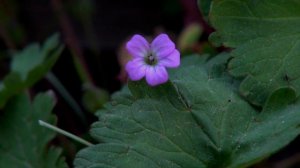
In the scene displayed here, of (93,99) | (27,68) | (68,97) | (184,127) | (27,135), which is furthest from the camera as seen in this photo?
(68,97)

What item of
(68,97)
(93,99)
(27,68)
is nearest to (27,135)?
(93,99)

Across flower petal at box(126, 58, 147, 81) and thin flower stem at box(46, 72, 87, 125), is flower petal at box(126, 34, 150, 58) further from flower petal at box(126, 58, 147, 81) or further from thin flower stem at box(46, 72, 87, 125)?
thin flower stem at box(46, 72, 87, 125)

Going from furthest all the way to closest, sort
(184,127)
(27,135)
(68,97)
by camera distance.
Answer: (68,97)
(27,135)
(184,127)

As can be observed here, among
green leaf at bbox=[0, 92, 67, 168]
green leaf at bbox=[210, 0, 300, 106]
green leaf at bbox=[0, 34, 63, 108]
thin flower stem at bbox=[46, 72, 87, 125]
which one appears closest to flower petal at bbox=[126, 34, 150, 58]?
green leaf at bbox=[210, 0, 300, 106]

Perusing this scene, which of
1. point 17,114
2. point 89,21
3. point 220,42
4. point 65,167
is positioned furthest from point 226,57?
point 89,21

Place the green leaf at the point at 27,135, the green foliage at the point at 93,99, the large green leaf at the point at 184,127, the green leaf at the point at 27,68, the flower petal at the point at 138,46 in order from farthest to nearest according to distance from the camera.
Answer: the green foliage at the point at 93,99 → the green leaf at the point at 27,68 → the green leaf at the point at 27,135 → the flower petal at the point at 138,46 → the large green leaf at the point at 184,127

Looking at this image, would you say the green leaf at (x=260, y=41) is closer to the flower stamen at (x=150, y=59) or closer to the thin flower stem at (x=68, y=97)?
the flower stamen at (x=150, y=59)

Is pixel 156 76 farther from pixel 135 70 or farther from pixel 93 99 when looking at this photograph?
pixel 93 99

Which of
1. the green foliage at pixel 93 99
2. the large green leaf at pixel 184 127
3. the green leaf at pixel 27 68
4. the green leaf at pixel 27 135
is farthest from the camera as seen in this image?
the green foliage at pixel 93 99

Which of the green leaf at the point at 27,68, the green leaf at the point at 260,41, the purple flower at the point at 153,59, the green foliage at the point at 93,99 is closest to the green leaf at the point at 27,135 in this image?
the green leaf at the point at 27,68
